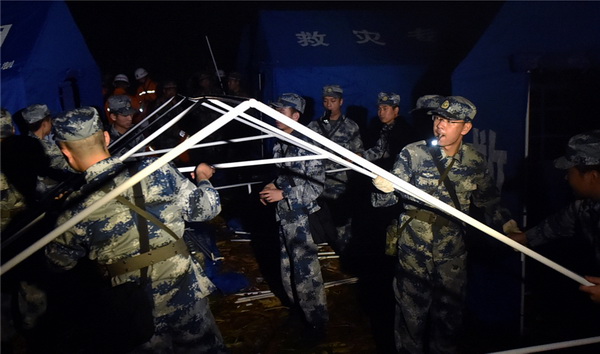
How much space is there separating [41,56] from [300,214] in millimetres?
6922

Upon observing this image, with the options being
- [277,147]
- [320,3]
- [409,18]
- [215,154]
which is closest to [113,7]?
[215,154]

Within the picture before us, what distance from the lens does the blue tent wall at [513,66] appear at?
4.68m

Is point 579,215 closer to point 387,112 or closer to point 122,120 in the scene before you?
point 387,112

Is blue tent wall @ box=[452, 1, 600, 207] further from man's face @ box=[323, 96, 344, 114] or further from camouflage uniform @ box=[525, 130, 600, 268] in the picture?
man's face @ box=[323, 96, 344, 114]

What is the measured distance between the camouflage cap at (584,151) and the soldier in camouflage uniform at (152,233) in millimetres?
3073

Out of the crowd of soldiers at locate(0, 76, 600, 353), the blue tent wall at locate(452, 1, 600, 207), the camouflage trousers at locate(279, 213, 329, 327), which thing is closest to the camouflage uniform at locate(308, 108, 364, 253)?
the crowd of soldiers at locate(0, 76, 600, 353)

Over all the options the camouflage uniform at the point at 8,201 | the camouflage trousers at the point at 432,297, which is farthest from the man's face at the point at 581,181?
the camouflage uniform at the point at 8,201

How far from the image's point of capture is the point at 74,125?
2822 millimetres

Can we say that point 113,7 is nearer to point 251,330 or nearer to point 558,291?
point 251,330

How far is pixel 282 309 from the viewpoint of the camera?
5781 millimetres

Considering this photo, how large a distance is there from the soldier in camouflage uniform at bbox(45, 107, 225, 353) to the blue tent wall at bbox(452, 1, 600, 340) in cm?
358

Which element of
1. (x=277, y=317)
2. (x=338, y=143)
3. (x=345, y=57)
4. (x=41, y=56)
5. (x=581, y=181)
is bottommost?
(x=277, y=317)

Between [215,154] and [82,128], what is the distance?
851 centimetres

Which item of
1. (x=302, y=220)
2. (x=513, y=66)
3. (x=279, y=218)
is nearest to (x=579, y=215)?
(x=513, y=66)
